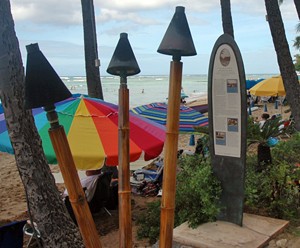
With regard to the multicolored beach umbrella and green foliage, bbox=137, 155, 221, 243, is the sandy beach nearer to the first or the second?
green foliage, bbox=137, 155, 221, 243

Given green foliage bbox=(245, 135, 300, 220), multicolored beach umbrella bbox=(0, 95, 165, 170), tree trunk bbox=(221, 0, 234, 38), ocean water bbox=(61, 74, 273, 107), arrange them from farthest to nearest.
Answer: ocean water bbox=(61, 74, 273, 107) → tree trunk bbox=(221, 0, 234, 38) → multicolored beach umbrella bbox=(0, 95, 165, 170) → green foliage bbox=(245, 135, 300, 220)

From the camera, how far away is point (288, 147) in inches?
193

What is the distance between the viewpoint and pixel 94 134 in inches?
210

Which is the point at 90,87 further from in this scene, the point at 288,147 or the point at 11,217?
the point at 288,147

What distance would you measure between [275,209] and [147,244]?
1719mm

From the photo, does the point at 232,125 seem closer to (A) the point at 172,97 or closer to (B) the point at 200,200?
(B) the point at 200,200

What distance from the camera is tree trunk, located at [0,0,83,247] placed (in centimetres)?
315

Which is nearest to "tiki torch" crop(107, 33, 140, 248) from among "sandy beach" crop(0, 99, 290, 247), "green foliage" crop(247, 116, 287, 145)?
"sandy beach" crop(0, 99, 290, 247)

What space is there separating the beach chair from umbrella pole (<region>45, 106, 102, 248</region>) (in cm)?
302

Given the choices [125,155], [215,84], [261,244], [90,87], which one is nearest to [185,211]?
[261,244]

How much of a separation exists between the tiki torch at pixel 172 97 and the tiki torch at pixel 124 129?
0.19 m

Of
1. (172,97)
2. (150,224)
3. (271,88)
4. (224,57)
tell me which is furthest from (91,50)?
(271,88)

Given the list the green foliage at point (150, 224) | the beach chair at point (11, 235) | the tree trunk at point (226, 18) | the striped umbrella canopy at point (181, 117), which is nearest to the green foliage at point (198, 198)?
the green foliage at point (150, 224)

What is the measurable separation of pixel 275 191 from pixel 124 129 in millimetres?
3117
